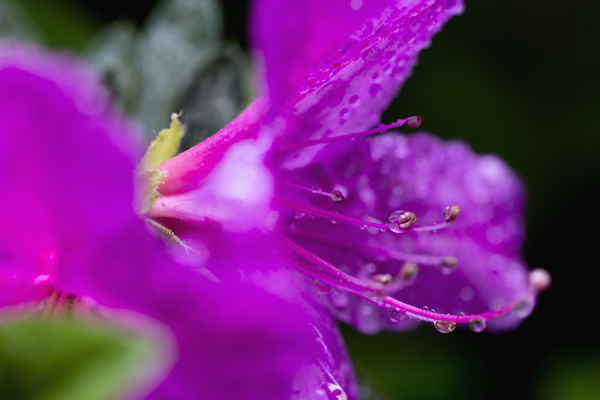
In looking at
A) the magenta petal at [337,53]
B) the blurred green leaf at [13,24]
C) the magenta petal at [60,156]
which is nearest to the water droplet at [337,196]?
the magenta petal at [337,53]

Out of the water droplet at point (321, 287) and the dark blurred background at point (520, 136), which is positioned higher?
the water droplet at point (321, 287)

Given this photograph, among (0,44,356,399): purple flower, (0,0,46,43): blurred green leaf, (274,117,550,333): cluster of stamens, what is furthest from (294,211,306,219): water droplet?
(0,0,46,43): blurred green leaf

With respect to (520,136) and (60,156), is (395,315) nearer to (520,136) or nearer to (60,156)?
(60,156)

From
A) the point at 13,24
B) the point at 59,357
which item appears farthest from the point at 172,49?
the point at 59,357

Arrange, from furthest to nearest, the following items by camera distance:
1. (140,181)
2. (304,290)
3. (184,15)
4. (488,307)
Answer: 1. (184,15)
2. (488,307)
3. (304,290)
4. (140,181)

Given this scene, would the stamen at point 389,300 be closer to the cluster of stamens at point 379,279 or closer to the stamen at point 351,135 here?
the cluster of stamens at point 379,279

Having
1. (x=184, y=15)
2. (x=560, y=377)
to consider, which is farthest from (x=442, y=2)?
(x=560, y=377)

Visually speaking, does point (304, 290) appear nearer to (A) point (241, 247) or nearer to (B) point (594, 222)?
(A) point (241, 247)
